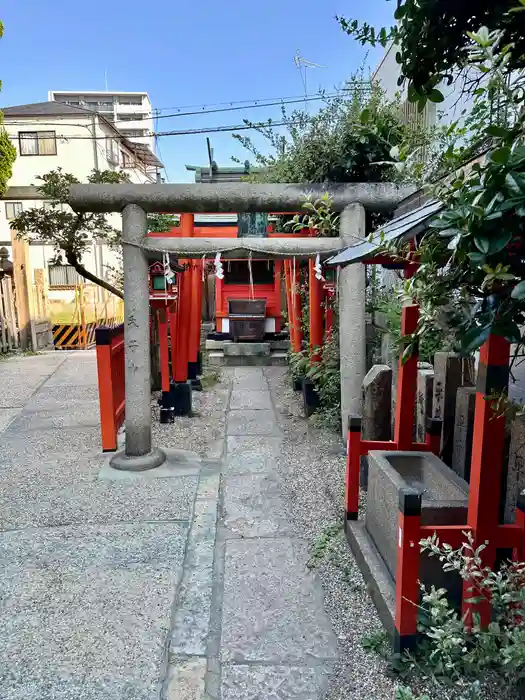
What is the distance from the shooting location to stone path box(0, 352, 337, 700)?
2.20 metres

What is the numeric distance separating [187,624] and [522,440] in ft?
6.40

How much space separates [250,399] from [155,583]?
5.01m

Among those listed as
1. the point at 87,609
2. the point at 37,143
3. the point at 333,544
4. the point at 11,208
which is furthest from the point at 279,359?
the point at 37,143

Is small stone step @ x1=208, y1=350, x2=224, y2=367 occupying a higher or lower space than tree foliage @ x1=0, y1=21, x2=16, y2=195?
lower

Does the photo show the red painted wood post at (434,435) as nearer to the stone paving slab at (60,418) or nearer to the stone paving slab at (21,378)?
the stone paving slab at (60,418)

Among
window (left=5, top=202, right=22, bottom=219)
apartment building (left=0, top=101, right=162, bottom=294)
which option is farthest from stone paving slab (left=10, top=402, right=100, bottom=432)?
window (left=5, top=202, right=22, bottom=219)

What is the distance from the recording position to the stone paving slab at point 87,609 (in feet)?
7.11

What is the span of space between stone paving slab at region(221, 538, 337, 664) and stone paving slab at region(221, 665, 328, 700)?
0.06 metres

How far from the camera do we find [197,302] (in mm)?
7723

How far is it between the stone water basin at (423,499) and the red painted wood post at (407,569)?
271 millimetres

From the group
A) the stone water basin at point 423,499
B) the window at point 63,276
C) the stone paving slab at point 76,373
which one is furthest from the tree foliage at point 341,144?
the window at point 63,276

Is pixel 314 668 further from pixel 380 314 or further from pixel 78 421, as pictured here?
pixel 78 421

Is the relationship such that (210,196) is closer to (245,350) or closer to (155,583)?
(155,583)

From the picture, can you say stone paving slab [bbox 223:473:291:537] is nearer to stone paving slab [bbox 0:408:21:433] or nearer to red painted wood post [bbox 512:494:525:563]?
red painted wood post [bbox 512:494:525:563]
